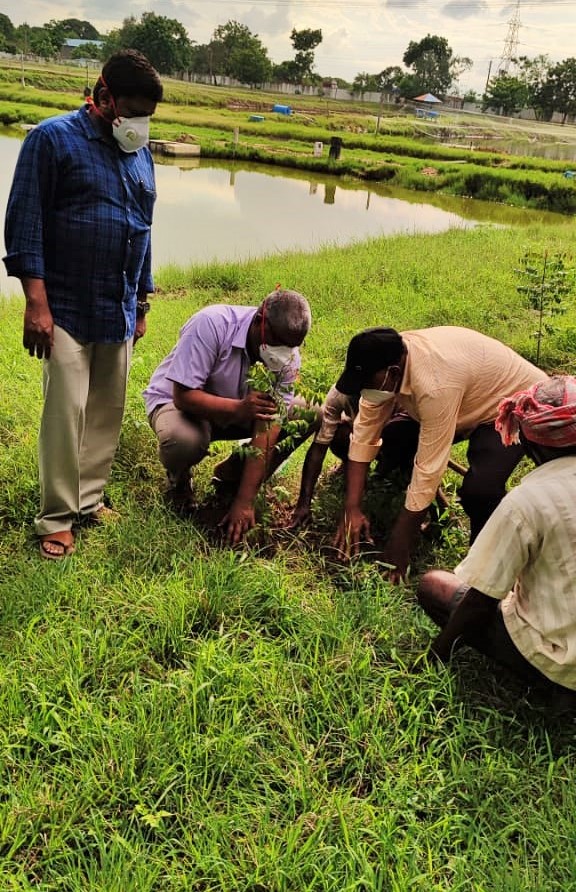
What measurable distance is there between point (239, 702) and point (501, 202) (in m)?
20.2

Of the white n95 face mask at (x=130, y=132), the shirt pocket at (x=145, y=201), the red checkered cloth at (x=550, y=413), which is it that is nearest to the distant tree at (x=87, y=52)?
the shirt pocket at (x=145, y=201)

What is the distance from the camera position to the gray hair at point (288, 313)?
241cm

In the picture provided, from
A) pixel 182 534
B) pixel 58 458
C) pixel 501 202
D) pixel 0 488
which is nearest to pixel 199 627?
pixel 182 534

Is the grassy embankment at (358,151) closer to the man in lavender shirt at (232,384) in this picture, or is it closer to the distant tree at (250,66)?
the man in lavender shirt at (232,384)

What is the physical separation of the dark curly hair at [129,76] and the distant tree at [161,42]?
63313mm

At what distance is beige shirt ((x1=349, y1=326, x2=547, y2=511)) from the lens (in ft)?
8.39

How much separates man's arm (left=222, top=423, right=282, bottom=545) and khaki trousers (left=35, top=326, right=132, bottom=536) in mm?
636

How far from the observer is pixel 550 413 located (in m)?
1.74

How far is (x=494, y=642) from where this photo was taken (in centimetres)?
206

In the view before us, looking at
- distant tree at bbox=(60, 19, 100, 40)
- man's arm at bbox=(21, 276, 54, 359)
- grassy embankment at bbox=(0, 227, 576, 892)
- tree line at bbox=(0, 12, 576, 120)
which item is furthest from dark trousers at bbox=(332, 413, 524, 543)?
distant tree at bbox=(60, 19, 100, 40)

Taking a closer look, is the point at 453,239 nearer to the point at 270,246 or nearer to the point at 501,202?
the point at 270,246

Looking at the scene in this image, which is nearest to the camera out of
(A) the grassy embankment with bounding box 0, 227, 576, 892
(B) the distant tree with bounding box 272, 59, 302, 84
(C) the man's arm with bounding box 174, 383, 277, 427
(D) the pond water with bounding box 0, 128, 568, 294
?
(A) the grassy embankment with bounding box 0, 227, 576, 892

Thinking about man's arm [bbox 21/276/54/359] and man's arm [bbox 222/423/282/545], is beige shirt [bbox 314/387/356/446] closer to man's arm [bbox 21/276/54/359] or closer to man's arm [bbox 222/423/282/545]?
man's arm [bbox 222/423/282/545]

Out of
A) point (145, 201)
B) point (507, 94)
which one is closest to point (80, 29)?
point (507, 94)
